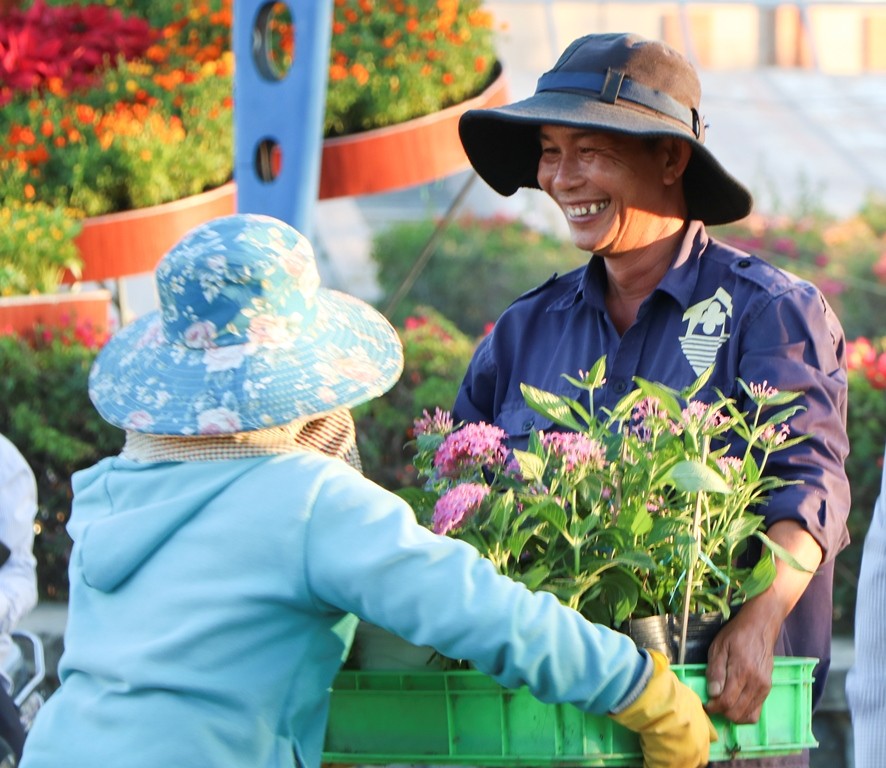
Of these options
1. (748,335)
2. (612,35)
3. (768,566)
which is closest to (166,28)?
(612,35)

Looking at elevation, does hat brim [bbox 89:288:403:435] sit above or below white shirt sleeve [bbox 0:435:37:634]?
above

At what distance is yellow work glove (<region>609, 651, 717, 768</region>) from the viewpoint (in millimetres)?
2014

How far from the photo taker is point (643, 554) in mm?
2172

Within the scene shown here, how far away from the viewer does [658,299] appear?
282 cm

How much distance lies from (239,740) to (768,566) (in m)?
0.83

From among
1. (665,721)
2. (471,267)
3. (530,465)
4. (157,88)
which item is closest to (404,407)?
(157,88)

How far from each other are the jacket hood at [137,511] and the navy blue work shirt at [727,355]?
0.65m

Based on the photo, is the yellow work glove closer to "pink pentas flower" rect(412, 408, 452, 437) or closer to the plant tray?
the plant tray

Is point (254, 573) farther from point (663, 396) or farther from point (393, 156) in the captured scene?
point (393, 156)

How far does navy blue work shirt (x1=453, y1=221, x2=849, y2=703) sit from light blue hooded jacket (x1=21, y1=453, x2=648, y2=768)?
58 cm

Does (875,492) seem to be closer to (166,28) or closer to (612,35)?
(612,35)

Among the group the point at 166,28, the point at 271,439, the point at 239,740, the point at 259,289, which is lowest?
the point at 166,28

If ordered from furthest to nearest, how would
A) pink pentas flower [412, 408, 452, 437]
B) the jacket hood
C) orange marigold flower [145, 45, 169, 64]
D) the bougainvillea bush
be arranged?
1. orange marigold flower [145, 45, 169, 64]
2. the bougainvillea bush
3. pink pentas flower [412, 408, 452, 437]
4. the jacket hood

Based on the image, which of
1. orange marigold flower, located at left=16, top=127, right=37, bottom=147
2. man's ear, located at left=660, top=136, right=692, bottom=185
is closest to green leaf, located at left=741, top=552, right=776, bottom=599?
man's ear, located at left=660, top=136, right=692, bottom=185
